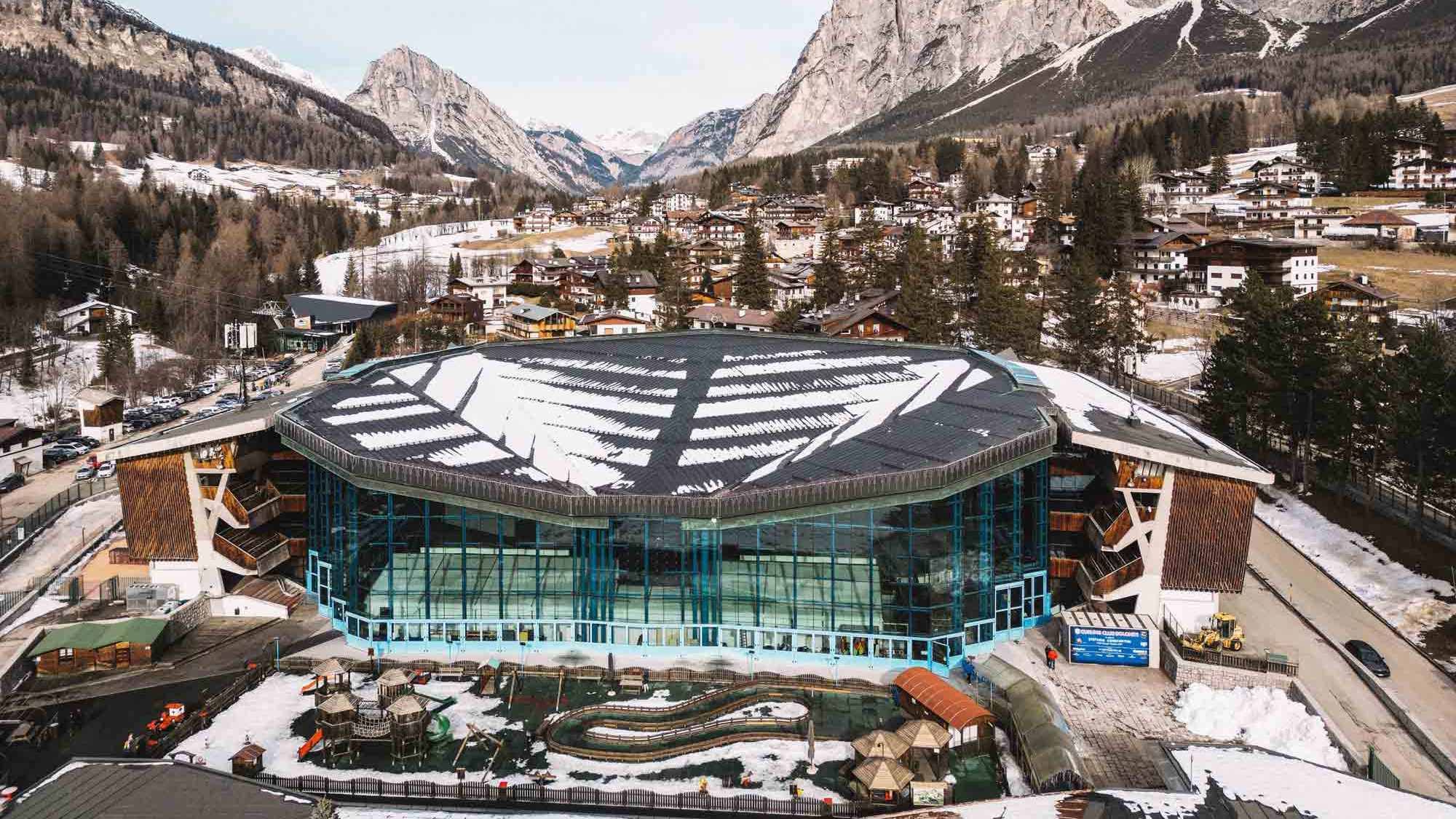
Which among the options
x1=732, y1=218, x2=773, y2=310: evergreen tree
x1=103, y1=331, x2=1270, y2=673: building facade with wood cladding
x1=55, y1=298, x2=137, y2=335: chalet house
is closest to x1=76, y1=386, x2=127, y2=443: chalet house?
x1=55, y1=298, x2=137, y2=335: chalet house

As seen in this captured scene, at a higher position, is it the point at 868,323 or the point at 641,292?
the point at 641,292

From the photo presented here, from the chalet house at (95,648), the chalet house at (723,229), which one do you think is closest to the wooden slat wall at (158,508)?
the chalet house at (95,648)

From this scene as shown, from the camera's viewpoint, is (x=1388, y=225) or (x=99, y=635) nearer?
(x=99, y=635)

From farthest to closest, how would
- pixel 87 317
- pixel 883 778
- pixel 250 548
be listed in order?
pixel 87 317 → pixel 250 548 → pixel 883 778

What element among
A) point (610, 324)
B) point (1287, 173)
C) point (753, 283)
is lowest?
point (610, 324)

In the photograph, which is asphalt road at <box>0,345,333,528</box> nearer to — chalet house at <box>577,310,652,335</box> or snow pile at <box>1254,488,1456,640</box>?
chalet house at <box>577,310,652,335</box>

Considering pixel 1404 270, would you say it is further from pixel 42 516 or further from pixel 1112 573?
pixel 42 516

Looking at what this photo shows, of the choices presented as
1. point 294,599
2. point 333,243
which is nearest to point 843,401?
point 294,599

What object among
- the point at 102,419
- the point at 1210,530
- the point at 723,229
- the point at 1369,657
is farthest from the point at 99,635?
the point at 723,229
